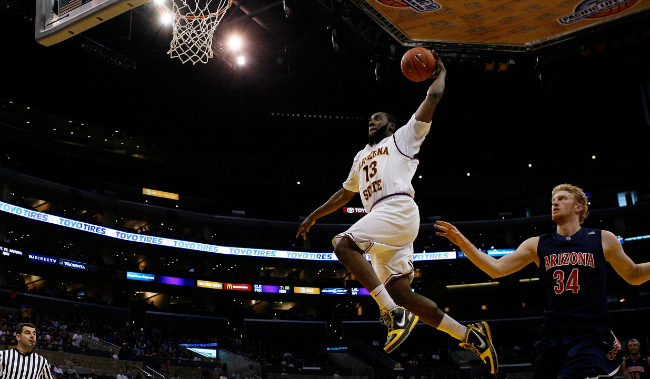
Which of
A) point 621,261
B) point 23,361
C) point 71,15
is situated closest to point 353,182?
point 621,261

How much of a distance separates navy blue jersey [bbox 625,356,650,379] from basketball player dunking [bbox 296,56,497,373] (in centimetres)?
495

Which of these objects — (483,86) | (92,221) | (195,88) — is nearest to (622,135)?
(483,86)

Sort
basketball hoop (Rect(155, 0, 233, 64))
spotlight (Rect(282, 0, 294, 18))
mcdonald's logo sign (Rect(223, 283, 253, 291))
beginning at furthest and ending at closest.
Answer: mcdonald's logo sign (Rect(223, 283, 253, 291)) → spotlight (Rect(282, 0, 294, 18)) → basketball hoop (Rect(155, 0, 233, 64))

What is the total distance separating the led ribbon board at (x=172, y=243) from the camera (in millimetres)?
33781

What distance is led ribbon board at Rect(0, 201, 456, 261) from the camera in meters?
33.8

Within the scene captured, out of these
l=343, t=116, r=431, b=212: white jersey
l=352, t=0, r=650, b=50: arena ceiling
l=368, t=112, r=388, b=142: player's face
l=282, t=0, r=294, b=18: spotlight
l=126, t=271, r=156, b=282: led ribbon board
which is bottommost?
l=343, t=116, r=431, b=212: white jersey

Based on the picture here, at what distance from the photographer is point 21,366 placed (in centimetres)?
764

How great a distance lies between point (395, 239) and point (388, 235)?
89 millimetres

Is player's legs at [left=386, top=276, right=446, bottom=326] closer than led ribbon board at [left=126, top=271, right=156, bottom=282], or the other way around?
player's legs at [left=386, top=276, right=446, bottom=326]

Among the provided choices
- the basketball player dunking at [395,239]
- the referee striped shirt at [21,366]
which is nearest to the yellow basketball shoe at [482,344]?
the basketball player dunking at [395,239]

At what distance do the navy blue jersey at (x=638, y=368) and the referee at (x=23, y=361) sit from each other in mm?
7669

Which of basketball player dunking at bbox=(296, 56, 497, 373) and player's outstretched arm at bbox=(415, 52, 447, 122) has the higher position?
player's outstretched arm at bbox=(415, 52, 447, 122)

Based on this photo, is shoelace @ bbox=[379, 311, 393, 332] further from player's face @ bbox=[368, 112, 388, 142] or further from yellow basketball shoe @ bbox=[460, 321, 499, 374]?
player's face @ bbox=[368, 112, 388, 142]

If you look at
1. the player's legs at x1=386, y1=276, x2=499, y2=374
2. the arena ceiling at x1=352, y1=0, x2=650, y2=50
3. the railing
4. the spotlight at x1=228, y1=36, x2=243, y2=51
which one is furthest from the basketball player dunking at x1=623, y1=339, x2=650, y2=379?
the railing
